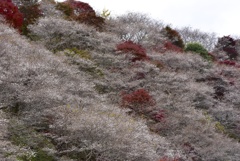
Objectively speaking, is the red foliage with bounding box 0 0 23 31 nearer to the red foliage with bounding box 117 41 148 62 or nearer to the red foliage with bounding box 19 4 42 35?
the red foliage with bounding box 19 4 42 35

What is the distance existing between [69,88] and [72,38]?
31.3ft

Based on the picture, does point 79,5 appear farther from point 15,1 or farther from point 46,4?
point 15,1

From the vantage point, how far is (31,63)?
13688 mm

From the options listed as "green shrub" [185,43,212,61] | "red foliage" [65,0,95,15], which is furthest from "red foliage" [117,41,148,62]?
"green shrub" [185,43,212,61]

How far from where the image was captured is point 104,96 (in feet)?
54.5

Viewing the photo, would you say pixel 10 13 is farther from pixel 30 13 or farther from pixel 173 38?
pixel 173 38

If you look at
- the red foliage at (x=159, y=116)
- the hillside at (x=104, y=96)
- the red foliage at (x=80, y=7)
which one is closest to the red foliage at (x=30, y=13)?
the hillside at (x=104, y=96)

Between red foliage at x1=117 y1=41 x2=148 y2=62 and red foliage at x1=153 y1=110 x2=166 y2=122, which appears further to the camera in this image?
red foliage at x1=117 y1=41 x2=148 y2=62

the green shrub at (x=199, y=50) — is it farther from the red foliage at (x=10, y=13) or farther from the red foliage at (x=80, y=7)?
the red foliage at (x=10, y=13)

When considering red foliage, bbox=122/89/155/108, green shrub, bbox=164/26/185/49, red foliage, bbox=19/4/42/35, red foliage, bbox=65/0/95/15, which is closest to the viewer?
red foliage, bbox=122/89/155/108

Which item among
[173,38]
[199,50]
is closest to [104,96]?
[199,50]

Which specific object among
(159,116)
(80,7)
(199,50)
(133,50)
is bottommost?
(159,116)

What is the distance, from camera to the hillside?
10766 mm

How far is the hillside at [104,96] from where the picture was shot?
10.8 m
